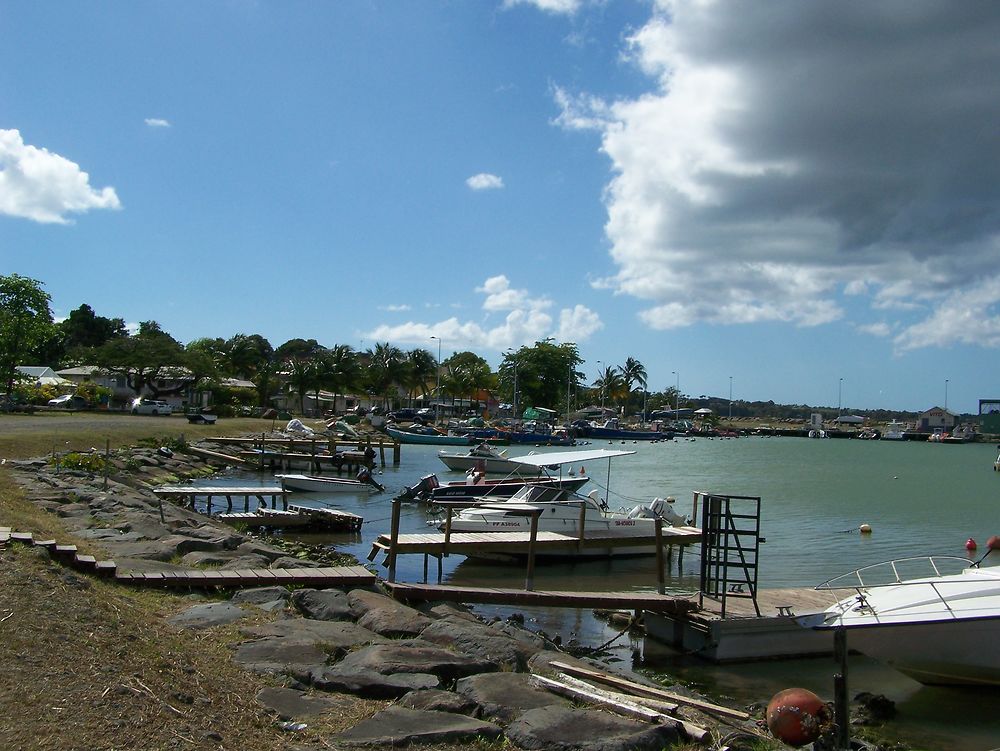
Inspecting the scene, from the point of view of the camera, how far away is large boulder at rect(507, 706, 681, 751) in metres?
7.30

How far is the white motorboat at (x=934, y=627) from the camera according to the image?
1255cm

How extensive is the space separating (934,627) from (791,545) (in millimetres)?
17560

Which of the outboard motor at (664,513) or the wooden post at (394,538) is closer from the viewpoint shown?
the wooden post at (394,538)

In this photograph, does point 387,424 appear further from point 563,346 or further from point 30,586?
point 30,586

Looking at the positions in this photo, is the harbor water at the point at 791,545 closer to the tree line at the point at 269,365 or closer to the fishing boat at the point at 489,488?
the fishing boat at the point at 489,488

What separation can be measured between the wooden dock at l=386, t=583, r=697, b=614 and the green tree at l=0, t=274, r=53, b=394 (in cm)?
6175

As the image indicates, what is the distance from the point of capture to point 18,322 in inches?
2589

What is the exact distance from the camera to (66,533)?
619 inches

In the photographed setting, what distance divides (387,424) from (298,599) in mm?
82424

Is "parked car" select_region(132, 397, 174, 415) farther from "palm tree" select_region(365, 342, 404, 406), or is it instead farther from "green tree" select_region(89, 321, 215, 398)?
"palm tree" select_region(365, 342, 404, 406)

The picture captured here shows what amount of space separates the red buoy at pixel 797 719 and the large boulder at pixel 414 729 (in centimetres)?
351

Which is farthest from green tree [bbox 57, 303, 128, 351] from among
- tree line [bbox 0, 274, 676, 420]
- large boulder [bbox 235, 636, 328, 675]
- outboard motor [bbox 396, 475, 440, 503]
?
large boulder [bbox 235, 636, 328, 675]

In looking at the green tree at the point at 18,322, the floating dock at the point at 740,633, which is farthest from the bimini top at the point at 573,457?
the green tree at the point at 18,322

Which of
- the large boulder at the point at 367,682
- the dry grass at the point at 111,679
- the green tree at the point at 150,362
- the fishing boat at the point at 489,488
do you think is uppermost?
the green tree at the point at 150,362
